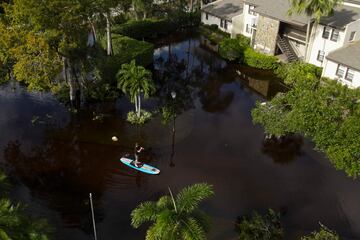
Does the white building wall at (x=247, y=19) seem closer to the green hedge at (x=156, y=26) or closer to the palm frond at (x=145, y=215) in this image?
the green hedge at (x=156, y=26)

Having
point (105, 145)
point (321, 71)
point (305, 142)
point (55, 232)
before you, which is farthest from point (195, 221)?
point (321, 71)

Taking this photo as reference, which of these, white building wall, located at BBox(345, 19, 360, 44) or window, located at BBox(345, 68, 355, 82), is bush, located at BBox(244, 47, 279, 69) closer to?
white building wall, located at BBox(345, 19, 360, 44)

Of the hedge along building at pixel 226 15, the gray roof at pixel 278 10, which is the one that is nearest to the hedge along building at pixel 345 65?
the gray roof at pixel 278 10

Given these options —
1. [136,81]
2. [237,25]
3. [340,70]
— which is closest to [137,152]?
[136,81]

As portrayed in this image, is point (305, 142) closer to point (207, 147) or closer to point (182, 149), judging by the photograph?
point (207, 147)

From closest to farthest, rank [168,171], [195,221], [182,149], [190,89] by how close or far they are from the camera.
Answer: [195,221] → [168,171] → [182,149] → [190,89]

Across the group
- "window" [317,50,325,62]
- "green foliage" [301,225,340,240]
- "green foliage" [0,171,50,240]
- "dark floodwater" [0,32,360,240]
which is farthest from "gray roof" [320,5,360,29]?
"green foliage" [0,171,50,240]
